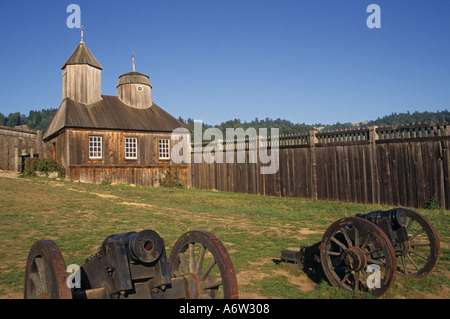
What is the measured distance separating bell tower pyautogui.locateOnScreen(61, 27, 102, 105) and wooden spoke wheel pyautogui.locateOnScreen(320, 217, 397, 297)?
73.5ft

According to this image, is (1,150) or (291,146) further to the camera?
(1,150)

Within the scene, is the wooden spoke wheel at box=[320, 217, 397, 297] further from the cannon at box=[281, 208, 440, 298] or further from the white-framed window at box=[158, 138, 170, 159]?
the white-framed window at box=[158, 138, 170, 159]

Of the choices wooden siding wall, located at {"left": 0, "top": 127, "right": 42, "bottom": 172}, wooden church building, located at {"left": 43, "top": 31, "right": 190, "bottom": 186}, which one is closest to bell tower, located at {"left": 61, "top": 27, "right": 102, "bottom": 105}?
wooden church building, located at {"left": 43, "top": 31, "right": 190, "bottom": 186}

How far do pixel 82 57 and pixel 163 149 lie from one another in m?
8.45

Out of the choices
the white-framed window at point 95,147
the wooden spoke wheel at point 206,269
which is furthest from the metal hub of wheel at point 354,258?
the white-framed window at point 95,147

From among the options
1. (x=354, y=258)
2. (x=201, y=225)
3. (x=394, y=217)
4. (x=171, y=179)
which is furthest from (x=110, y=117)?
(x=354, y=258)

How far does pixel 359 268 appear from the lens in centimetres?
436

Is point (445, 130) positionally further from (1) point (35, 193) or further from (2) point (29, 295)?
(1) point (35, 193)

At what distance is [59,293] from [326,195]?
1233cm

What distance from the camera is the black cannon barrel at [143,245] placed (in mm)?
3000

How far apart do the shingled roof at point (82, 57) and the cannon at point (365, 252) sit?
2246cm

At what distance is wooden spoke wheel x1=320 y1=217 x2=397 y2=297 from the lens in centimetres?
416
